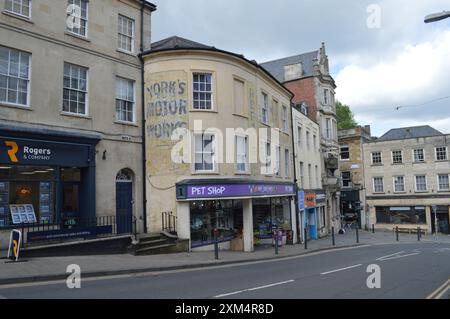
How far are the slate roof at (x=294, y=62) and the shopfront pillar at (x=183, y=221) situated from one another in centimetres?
2399

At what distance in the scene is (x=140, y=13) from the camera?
60.1 feet

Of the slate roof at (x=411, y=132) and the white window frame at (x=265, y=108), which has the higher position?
the slate roof at (x=411, y=132)

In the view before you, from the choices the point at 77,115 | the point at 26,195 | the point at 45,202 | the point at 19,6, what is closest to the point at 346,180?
the point at 77,115

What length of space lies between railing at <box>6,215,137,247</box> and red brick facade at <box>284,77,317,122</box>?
22.7 m

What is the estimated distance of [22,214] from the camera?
522 inches

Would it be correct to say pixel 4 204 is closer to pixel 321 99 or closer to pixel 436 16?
pixel 436 16

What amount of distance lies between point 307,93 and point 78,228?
86.5ft

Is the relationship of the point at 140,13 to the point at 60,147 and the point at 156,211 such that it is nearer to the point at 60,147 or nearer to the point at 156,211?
the point at 60,147

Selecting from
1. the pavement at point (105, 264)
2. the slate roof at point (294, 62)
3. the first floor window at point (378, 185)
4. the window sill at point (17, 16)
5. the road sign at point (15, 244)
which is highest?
the slate roof at point (294, 62)

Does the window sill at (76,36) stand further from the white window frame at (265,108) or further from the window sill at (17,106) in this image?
the white window frame at (265,108)

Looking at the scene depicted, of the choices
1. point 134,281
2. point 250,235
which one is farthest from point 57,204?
point 250,235

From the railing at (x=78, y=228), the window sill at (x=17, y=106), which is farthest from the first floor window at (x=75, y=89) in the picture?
the railing at (x=78, y=228)

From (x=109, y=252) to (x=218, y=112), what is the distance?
7966 millimetres

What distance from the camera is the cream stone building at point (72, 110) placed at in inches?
521
